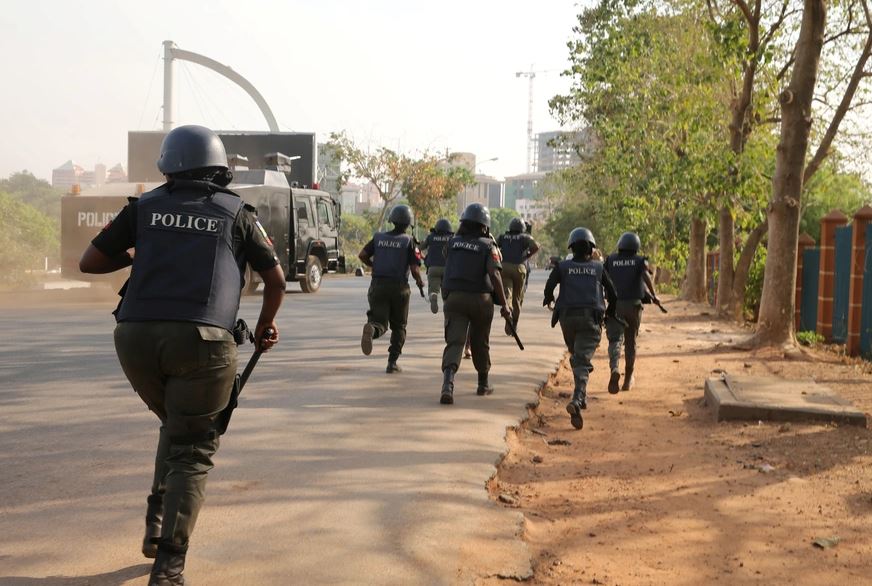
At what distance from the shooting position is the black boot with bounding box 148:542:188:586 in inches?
156

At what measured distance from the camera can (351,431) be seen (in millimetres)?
7746

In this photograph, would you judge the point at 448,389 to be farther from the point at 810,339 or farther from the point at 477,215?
the point at 810,339

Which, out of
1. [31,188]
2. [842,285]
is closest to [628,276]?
[842,285]

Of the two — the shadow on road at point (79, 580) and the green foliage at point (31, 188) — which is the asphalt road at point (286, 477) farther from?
the green foliage at point (31, 188)

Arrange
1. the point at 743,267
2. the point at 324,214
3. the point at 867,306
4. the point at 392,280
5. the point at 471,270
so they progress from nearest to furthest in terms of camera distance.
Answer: the point at 471,270
the point at 392,280
the point at 867,306
the point at 743,267
the point at 324,214

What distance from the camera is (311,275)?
90.6 ft

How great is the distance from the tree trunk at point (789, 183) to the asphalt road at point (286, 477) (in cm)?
454

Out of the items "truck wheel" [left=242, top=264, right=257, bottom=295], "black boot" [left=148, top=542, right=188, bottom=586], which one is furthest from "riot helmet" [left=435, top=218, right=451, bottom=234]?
"black boot" [left=148, top=542, right=188, bottom=586]

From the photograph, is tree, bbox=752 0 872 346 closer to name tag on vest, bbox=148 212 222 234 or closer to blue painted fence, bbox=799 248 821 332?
blue painted fence, bbox=799 248 821 332

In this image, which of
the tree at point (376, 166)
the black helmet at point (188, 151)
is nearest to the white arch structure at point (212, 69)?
the tree at point (376, 166)

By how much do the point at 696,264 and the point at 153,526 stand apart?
2877cm

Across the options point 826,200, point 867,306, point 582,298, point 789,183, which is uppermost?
point 826,200

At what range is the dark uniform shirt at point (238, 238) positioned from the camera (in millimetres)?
4219

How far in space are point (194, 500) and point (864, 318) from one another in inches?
475
